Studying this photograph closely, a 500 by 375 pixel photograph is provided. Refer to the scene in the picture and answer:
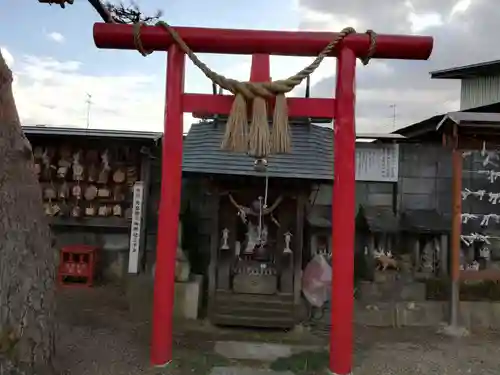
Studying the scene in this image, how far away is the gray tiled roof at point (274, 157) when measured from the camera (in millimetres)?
6699

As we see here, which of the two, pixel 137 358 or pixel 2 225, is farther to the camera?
pixel 137 358

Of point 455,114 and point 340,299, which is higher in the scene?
point 455,114

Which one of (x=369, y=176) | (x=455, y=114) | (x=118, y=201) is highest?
(x=455, y=114)

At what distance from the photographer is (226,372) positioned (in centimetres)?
498

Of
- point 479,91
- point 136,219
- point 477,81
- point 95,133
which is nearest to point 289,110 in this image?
point 136,219

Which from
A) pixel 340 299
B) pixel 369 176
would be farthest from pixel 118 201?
pixel 340 299

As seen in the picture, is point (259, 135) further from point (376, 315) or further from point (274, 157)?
point (376, 315)

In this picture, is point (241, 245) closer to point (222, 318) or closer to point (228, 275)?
point (228, 275)

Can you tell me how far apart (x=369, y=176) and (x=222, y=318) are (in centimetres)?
330

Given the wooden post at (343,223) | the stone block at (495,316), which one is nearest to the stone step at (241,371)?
the wooden post at (343,223)

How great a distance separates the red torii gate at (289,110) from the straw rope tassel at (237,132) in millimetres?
322

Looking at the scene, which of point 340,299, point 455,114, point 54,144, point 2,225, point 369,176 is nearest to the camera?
point 2,225

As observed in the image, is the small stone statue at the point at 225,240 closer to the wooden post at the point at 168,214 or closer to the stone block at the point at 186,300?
the stone block at the point at 186,300

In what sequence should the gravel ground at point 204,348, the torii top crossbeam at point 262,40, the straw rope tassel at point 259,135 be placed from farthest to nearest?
1. the gravel ground at point 204,348
2. the torii top crossbeam at point 262,40
3. the straw rope tassel at point 259,135
